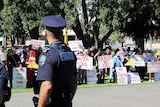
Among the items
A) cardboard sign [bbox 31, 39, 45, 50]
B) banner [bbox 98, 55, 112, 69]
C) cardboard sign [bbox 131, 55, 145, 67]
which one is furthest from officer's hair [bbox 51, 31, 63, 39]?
cardboard sign [bbox 131, 55, 145, 67]

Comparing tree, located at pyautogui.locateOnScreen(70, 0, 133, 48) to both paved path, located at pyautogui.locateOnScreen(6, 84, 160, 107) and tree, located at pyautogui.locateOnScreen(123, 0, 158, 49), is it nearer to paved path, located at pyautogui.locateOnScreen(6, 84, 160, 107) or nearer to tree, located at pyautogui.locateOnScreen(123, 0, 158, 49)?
tree, located at pyautogui.locateOnScreen(123, 0, 158, 49)

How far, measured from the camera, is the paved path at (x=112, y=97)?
12180 mm

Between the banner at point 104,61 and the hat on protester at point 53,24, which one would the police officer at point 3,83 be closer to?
the hat on protester at point 53,24

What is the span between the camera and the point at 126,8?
25.4m

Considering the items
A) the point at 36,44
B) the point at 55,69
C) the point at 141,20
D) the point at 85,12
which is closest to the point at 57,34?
the point at 55,69

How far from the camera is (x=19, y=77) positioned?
16.5 m

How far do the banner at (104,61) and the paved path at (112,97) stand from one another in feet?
7.37

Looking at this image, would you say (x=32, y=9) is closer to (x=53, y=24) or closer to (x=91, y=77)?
(x=91, y=77)

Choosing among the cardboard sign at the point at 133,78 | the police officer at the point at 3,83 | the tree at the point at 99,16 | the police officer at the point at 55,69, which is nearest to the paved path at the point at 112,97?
the cardboard sign at the point at 133,78

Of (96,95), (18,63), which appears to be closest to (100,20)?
(18,63)

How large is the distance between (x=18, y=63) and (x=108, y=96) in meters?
4.59

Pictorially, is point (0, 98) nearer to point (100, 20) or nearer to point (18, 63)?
point (18, 63)

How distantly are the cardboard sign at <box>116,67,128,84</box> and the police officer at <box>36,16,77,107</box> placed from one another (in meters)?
14.6

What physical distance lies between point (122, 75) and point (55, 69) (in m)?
14.9
